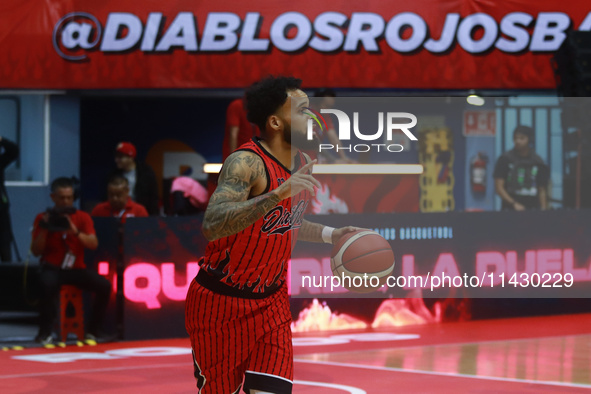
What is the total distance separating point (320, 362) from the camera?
862 cm

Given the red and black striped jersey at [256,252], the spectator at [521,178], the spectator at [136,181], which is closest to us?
the red and black striped jersey at [256,252]

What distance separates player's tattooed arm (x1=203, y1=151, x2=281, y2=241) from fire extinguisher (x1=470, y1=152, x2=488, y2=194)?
Result: 1320cm

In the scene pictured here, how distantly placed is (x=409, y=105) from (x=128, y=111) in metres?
4.89

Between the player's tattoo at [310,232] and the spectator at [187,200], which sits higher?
the spectator at [187,200]

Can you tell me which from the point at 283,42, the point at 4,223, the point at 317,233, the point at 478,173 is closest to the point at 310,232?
the point at 317,233

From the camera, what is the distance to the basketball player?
4.41m

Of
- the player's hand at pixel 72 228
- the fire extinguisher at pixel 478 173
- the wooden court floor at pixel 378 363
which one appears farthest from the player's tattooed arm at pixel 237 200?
the fire extinguisher at pixel 478 173

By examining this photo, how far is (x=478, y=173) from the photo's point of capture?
1727cm

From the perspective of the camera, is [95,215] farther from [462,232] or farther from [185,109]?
[185,109]

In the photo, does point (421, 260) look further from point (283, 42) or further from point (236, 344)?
point (236, 344)

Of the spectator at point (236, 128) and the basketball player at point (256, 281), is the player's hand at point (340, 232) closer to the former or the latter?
the basketball player at point (256, 281)

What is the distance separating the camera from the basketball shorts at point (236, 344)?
14.6 ft

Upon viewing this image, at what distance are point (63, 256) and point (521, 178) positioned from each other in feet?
18.8

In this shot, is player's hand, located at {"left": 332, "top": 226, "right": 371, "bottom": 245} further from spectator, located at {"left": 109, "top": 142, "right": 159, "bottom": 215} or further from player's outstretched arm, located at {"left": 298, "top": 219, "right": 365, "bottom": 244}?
spectator, located at {"left": 109, "top": 142, "right": 159, "bottom": 215}
